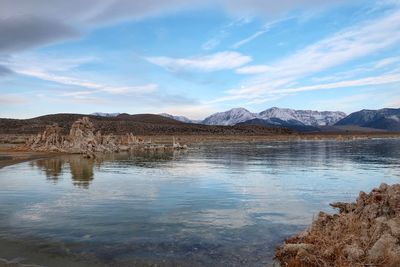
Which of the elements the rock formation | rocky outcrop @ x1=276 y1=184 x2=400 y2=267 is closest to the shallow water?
rocky outcrop @ x1=276 y1=184 x2=400 y2=267

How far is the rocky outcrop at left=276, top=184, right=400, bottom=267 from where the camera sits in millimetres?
10672

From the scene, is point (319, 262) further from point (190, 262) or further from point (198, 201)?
point (198, 201)

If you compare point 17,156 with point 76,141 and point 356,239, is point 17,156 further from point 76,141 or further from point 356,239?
point 356,239

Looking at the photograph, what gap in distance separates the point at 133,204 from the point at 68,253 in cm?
791

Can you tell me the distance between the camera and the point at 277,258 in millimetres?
12391

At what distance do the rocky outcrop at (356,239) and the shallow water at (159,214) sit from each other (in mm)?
1114

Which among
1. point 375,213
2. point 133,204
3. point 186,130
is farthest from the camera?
point 186,130

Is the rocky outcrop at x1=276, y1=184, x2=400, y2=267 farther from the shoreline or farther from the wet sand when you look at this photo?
the wet sand

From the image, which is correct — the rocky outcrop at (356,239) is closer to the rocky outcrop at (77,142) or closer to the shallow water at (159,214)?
the shallow water at (159,214)

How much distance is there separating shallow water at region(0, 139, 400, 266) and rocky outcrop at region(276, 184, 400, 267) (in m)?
1.11

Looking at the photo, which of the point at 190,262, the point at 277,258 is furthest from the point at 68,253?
the point at 277,258

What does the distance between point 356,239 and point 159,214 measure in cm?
882

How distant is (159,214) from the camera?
18.4 meters

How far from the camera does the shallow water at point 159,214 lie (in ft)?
42.3
